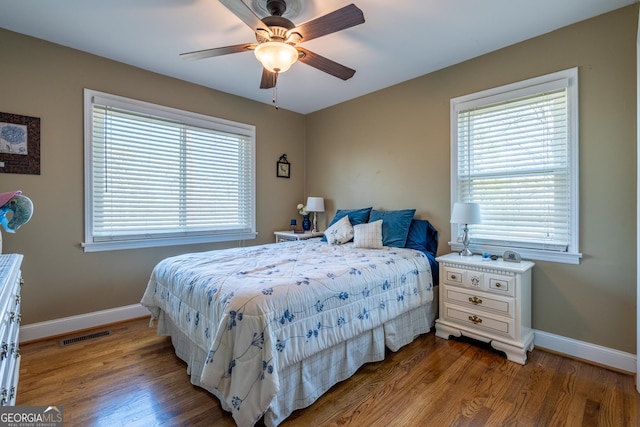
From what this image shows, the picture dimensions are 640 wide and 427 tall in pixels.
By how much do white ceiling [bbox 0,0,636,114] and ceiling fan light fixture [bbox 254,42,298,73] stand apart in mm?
316

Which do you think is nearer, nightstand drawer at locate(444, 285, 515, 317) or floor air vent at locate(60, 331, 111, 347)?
nightstand drawer at locate(444, 285, 515, 317)

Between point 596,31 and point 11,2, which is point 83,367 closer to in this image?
point 11,2

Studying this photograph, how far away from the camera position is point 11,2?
6.97ft

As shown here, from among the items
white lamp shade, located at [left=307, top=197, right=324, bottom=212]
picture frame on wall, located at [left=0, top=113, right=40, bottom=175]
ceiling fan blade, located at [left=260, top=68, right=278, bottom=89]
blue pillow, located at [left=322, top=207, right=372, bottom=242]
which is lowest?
blue pillow, located at [left=322, top=207, right=372, bottom=242]

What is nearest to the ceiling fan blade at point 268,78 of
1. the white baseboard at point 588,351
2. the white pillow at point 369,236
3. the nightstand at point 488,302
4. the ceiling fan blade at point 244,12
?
the ceiling fan blade at point 244,12

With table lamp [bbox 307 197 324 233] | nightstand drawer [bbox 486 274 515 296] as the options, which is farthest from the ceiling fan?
table lamp [bbox 307 197 324 233]

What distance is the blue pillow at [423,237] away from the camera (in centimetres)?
304

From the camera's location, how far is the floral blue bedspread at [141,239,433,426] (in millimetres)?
1472

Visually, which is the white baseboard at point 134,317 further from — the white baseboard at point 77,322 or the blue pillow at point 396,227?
the blue pillow at point 396,227

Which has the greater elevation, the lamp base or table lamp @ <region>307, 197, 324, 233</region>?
table lamp @ <region>307, 197, 324, 233</region>

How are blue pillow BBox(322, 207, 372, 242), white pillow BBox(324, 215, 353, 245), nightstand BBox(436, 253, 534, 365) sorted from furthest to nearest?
blue pillow BBox(322, 207, 372, 242), white pillow BBox(324, 215, 353, 245), nightstand BBox(436, 253, 534, 365)

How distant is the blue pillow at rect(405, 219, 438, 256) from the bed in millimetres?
218

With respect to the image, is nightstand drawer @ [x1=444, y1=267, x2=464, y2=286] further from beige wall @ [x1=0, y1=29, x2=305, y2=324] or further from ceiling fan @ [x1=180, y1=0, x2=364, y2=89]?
beige wall @ [x1=0, y1=29, x2=305, y2=324]

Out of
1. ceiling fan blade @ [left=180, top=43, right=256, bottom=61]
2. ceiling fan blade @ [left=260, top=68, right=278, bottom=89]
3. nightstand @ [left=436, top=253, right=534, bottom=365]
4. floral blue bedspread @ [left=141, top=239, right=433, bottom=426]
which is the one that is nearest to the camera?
floral blue bedspread @ [left=141, top=239, right=433, bottom=426]
